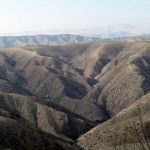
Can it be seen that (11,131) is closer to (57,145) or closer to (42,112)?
(57,145)

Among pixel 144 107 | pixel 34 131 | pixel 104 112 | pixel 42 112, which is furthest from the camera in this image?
pixel 104 112

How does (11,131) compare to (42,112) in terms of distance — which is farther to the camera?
(42,112)

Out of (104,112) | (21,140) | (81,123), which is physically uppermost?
(21,140)

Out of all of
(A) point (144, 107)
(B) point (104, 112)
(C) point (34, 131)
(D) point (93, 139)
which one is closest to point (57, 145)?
(C) point (34, 131)

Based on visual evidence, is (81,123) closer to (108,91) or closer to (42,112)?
(42,112)

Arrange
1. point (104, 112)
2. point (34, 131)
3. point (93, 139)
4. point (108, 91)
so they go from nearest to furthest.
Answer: point (34, 131), point (93, 139), point (104, 112), point (108, 91)

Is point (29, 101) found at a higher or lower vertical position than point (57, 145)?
lower

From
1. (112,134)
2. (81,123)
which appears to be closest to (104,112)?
(81,123)

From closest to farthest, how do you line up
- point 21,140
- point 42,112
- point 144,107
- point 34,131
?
point 21,140
point 34,131
point 144,107
point 42,112

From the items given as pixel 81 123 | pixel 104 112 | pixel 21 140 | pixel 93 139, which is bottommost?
pixel 104 112
